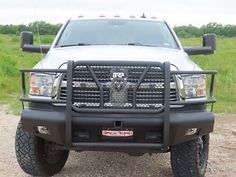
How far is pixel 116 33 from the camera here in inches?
230

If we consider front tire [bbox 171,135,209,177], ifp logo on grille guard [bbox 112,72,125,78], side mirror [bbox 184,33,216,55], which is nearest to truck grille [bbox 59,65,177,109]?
ifp logo on grille guard [bbox 112,72,125,78]

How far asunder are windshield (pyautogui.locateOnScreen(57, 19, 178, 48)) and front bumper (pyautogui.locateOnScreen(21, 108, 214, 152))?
1502mm

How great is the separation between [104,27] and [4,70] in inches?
401

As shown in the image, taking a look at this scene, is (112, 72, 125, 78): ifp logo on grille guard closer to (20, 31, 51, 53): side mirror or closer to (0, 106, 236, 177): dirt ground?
(0, 106, 236, 177): dirt ground

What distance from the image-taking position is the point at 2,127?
26.3ft

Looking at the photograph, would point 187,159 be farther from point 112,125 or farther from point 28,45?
point 28,45

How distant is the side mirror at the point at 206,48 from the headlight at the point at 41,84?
2192 millimetres

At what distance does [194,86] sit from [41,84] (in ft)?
4.60

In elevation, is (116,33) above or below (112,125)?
above

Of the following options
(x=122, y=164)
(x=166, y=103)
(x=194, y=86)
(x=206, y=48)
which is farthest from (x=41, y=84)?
(x=206, y=48)

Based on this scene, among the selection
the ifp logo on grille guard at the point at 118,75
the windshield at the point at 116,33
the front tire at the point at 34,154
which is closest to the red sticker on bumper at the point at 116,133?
the ifp logo on grille guard at the point at 118,75

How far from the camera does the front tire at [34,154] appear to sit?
4.89 meters

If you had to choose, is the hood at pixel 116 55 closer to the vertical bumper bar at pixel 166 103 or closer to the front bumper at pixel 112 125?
the vertical bumper bar at pixel 166 103

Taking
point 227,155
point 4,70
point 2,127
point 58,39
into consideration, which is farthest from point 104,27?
point 4,70
